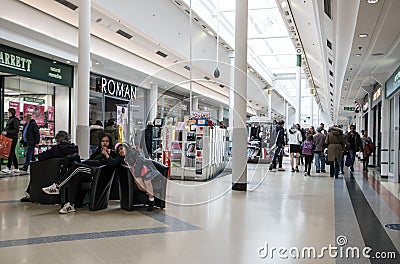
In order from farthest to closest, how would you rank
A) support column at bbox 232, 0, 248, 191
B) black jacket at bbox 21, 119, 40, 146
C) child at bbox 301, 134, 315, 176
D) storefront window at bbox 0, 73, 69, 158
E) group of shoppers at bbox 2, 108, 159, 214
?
1. child at bbox 301, 134, 315, 176
2. storefront window at bbox 0, 73, 69, 158
3. black jacket at bbox 21, 119, 40, 146
4. support column at bbox 232, 0, 248, 191
5. group of shoppers at bbox 2, 108, 159, 214

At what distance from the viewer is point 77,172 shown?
5180 mm

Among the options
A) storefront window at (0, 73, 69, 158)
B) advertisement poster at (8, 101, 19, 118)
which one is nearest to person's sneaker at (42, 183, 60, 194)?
storefront window at (0, 73, 69, 158)

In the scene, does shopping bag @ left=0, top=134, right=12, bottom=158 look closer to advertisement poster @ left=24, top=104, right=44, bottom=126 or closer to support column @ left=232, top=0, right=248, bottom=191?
advertisement poster @ left=24, top=104, right=44, bottom=126

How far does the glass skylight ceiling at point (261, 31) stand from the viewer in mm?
14203

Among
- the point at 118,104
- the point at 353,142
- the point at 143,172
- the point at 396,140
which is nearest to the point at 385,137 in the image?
the point at 396,140

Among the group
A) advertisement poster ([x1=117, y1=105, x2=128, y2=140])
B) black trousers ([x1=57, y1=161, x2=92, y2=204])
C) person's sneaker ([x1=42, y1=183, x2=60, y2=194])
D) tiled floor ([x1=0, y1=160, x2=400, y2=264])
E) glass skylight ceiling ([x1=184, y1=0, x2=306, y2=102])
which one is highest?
glass skylight ceiling ([x1=184, y1=0, x2=306, y2=102])

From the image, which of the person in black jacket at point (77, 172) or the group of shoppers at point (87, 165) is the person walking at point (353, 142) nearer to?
the group of shoppers at point (87, 165)

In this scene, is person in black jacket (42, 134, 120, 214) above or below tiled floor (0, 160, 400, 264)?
above

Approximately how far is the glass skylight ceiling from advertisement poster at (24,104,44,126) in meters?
5.54

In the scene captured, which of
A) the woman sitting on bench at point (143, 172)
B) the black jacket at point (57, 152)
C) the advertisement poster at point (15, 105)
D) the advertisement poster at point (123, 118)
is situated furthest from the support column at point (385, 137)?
the advertisement poster at point (15, 105)

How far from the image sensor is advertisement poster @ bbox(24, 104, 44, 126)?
1070 cm

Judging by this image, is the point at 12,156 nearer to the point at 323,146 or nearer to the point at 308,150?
the point at 308,150

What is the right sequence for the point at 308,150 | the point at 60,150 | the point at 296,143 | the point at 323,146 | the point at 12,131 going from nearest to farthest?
the point at 60,150
the point at 12,131
the point at 308,150
the point at 323,146
the point at 296,143

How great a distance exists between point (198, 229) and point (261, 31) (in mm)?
15362
